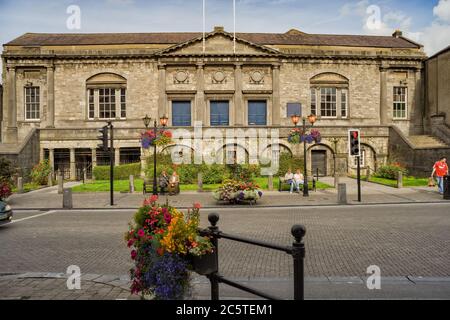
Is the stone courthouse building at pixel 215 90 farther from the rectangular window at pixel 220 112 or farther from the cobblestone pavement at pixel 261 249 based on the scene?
the cobblestone pavement at pixel 261 249

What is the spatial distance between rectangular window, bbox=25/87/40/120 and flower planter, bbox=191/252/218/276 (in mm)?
35558

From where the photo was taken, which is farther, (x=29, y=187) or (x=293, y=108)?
(x=293, y=108)

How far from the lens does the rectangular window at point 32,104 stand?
3506 centimetres

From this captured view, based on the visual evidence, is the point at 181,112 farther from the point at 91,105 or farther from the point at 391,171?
the point at 391,171

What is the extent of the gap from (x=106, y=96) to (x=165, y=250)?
33700 millimetres

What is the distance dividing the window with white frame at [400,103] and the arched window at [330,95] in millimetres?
4934

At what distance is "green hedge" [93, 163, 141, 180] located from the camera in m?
29.5

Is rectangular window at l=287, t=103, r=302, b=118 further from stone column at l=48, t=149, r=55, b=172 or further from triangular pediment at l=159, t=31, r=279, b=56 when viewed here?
stone column at l=48, t=149, r=55, b=172

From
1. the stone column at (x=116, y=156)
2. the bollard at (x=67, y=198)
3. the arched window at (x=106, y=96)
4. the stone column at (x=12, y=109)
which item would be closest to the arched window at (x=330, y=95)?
the arched window at (x=106, y=96)

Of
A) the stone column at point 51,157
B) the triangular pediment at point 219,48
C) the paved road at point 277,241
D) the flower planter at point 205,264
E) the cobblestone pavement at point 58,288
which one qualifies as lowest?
the paved road at point 277,241

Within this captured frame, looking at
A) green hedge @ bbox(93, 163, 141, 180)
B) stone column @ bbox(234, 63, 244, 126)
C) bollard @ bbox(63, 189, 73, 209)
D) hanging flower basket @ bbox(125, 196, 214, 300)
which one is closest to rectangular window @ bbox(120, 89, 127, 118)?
green hedge @ bbox(93, 163, 141, 180)

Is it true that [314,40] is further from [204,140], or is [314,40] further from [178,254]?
[178,254]

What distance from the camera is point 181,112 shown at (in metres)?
35.6

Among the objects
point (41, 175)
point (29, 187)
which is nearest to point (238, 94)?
point (41, 175)
